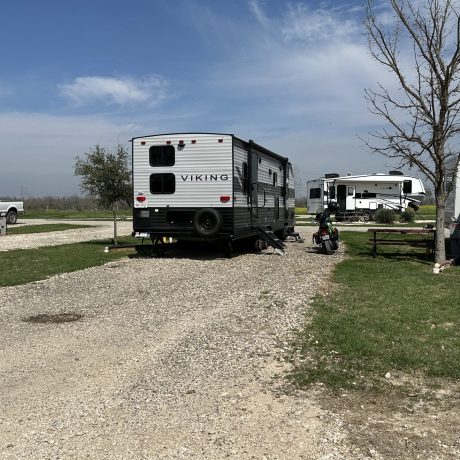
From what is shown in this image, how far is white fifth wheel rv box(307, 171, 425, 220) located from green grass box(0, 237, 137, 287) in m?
19.1

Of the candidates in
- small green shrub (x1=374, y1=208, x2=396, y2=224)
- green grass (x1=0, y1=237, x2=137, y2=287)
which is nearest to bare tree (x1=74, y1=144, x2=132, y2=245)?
green grass (x1=0, y1=237, x2=137, y2=287)

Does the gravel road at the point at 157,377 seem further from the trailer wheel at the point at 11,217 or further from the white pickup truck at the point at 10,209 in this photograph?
the trailer wheel at the point at 11,217

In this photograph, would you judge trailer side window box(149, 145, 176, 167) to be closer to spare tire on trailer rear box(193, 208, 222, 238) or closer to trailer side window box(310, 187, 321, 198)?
spare tire on trailer rear box(193, 208, 222, 238)

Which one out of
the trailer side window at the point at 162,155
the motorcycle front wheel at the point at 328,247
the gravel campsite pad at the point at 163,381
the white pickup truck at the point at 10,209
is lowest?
the gravel campsite pad at the point at 163,381

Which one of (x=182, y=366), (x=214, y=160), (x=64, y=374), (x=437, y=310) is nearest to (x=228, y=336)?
(x=182, y=366)

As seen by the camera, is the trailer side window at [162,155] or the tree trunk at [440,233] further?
the trailer side window at [162,155]

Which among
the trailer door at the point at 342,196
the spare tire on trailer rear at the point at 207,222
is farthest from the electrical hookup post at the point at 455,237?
the trailer door at the point at 342,196

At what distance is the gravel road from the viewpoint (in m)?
3.48

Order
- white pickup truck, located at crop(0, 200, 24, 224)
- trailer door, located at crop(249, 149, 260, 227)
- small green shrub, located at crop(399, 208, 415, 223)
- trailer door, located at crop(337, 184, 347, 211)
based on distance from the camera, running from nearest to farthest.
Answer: trailer door, located at crop(249, 149, 260, 227) < white pickup truck, located at crop(0, 200, 24, 224) < small green shrub, located at crop(399, 208, 415, 223) < trailer door, located at crop(337, 184, 347, 211)

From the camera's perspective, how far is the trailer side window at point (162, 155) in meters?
13.2

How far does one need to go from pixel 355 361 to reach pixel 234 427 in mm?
1794

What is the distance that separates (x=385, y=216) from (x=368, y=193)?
3774mm

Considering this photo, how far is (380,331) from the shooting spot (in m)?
6.07

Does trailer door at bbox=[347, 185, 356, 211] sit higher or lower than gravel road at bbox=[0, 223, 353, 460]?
higher
